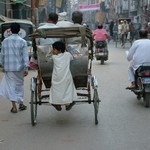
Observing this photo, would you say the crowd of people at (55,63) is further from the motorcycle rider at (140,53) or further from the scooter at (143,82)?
the scooter at (143,82)

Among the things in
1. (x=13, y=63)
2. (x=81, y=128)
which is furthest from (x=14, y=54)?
(x=81, y=128)

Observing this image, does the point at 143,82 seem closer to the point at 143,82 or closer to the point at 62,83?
the point at 143,82

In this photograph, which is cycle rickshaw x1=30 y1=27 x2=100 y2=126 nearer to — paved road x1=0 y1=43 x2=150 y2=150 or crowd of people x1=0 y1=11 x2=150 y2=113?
crowd of people x1=0 y1=11 x2=150 y2=113

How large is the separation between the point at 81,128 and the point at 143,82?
2.20m

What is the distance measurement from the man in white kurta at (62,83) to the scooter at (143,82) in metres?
2.00

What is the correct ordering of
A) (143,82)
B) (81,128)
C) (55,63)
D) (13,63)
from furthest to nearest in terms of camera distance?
1. (143,82)
2. (13,63)
3. (55,63)
4. (81,128)

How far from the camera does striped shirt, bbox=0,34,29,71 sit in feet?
27.8

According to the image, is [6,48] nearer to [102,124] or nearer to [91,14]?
[102,124]

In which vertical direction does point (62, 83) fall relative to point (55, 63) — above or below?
below

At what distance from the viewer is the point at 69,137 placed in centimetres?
668

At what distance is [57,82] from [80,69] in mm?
461

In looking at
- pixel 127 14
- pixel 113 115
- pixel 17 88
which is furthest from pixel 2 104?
pixel 127 14

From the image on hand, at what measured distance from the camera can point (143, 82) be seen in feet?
29.2

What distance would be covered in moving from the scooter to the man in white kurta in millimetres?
2002
